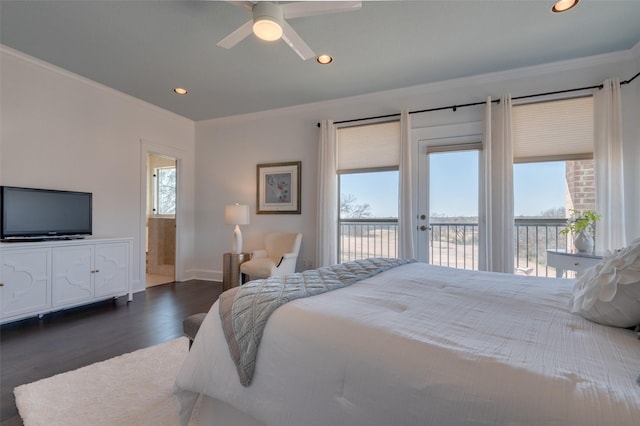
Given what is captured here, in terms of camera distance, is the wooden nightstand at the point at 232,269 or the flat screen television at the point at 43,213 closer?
the flat screen television at the point at 43,213

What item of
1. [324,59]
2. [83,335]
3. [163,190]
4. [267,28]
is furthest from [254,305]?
[163,190]

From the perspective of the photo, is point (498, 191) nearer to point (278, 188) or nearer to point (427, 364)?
point (278, 188)

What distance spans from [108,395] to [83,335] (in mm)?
1268

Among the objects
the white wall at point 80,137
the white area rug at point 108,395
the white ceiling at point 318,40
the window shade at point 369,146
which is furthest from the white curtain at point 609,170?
the white wall at point 80,137

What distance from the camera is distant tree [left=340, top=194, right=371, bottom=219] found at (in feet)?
14.3

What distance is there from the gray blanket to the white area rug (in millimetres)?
762

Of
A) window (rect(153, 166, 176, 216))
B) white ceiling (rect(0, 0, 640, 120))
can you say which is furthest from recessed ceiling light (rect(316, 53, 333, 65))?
window (rect(153, 166, 176, 216))

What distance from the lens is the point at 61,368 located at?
2.12 metres

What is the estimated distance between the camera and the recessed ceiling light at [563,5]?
2.36 m

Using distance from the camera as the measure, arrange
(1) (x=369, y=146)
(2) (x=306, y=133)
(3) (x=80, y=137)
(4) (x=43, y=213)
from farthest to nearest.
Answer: (2) (x=306, y=133)
(1) (x=369, y=146)
(3) (x=80, y=137)
(4) (x=43, y=213)

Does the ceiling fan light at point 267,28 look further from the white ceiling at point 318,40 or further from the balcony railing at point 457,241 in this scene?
the balcony railing at point 457,241

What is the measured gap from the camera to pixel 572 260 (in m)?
2.74

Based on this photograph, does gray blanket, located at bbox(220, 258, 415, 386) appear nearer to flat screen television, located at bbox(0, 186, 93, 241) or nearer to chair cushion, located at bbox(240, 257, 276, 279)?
chair cushion, located at bbox(240, 257, 276, 279)

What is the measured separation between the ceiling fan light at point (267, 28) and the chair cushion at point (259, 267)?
8.66 ft
